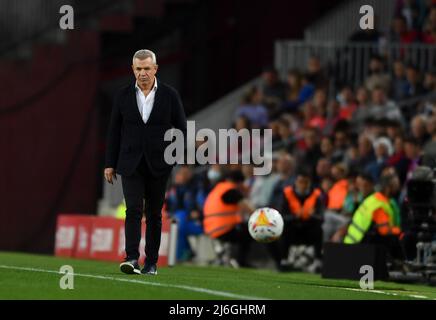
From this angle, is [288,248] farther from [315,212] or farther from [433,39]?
[433,39]

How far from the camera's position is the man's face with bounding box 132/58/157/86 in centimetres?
1548

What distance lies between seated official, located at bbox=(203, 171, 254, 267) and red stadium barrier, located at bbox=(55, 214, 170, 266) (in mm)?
770

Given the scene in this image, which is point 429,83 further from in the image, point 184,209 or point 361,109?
point 184,209

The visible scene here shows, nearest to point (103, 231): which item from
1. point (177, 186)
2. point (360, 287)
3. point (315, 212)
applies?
point (177, 186)

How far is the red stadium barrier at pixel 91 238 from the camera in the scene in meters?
24.7

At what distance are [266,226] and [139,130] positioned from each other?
5.09 m

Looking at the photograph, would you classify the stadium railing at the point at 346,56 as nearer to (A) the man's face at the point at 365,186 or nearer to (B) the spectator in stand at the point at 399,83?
(B) the spectator in stand at the point at 399,83

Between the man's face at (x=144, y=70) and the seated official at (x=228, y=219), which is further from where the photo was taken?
the seated official at (x=228, y=219)

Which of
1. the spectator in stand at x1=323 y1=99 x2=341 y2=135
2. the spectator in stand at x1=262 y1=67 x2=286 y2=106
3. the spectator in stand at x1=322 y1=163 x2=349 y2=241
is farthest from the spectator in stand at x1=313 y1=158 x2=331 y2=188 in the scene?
the spectator in stand at x1=262 y1=67 x2=286 y2=106

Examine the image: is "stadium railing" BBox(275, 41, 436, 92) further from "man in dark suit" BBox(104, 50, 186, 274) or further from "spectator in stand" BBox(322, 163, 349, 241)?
"man in dark suit" BBox(104, 50, 186, 274)

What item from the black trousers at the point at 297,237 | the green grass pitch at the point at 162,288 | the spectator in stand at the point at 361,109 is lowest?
the green grass pitch at the point at 162,288

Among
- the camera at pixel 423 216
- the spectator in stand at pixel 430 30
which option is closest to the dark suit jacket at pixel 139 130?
the camera at pixel 423 216

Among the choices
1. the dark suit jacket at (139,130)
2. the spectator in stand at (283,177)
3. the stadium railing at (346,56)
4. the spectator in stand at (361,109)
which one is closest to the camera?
the dark suit jacket at (139,130)

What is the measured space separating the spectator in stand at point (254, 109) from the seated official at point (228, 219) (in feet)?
12.0
